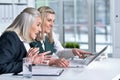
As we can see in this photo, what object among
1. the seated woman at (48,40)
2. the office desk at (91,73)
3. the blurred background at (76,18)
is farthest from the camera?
the blurred background at (76,18)

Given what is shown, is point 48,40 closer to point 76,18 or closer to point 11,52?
point 11,52

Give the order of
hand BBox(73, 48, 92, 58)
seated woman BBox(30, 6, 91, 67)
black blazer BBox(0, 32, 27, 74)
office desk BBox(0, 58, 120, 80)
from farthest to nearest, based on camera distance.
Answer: seated woman BBox(30, 6, 91, 67)
hand BBox(73, 48, 92, 58)
black blazer BBox(0, 32, 27, 74)
office desk BBox(0, 58, 120, 80)

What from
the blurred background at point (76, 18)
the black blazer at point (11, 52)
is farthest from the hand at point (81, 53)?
the blurred background at point (76, 18)

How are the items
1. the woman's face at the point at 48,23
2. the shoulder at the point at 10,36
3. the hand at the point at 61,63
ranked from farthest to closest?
the woman's face at the point at 48,23 → the hand at the point at 61,63 → the shoulder at the point at 10,36

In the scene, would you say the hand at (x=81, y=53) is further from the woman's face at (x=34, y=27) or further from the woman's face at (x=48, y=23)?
the woman's face at (x=34, y=27)

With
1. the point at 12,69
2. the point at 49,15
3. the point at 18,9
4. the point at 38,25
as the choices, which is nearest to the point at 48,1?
the point at 18,9

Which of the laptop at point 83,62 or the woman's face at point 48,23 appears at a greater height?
the woman's face at point 48,23

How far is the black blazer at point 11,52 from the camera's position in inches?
107

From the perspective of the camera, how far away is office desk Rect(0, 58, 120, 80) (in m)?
2.56

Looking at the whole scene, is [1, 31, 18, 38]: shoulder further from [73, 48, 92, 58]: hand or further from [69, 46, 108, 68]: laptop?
[73, 48, 92, 58]: hand

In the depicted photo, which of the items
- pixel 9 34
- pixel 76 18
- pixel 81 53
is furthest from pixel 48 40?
pixel 76 18

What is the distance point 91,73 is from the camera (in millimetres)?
2738

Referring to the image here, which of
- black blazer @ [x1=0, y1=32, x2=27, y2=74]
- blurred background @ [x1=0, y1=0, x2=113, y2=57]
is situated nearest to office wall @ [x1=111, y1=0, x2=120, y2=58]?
blurred background @ [x1=0, y1=0, x2=113, y2=57]

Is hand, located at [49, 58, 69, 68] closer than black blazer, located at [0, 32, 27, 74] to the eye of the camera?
No
